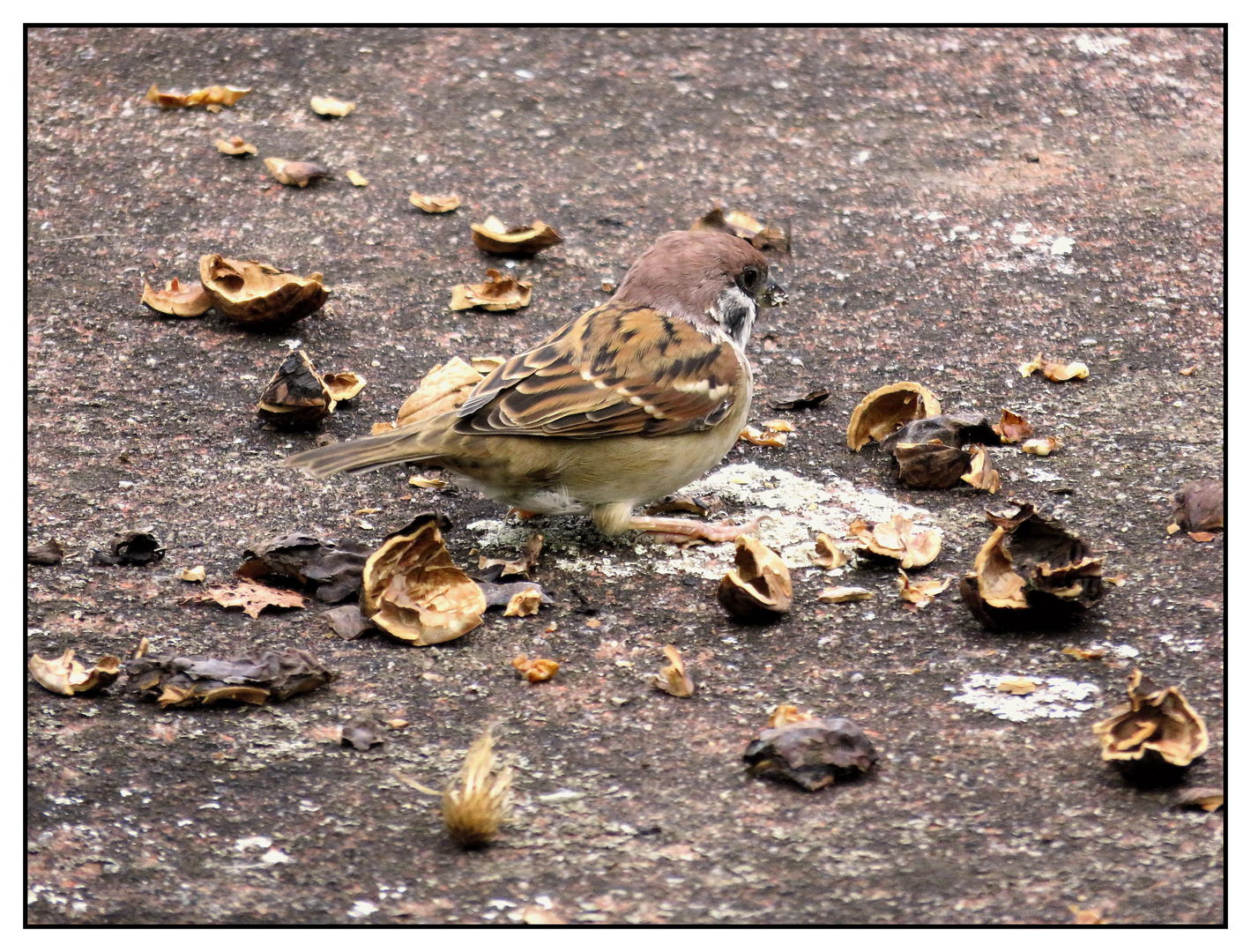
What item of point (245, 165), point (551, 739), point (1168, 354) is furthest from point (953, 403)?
point (245, 165)

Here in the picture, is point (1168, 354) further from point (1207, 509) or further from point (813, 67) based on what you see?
point (813, 67)

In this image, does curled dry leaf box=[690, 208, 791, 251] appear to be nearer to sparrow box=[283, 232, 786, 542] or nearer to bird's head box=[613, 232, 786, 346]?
bird's head box=[613, 232, 786, 346]

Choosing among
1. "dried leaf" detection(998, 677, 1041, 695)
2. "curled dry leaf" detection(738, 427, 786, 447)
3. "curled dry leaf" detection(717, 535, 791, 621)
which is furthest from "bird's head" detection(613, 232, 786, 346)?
"dried leaf" detection(998, 677, 1041, 695)

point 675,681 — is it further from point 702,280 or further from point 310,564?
point 702,280

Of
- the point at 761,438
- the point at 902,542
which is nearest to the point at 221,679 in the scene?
the point at 902,542

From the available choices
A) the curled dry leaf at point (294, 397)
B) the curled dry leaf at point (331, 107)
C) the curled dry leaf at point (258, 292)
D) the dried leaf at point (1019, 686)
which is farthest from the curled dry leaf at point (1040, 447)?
the curled dry leaf at point (331, 107)

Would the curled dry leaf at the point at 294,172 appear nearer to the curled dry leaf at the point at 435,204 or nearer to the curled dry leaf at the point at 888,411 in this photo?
the curled dry leaf at the point at 435,204
